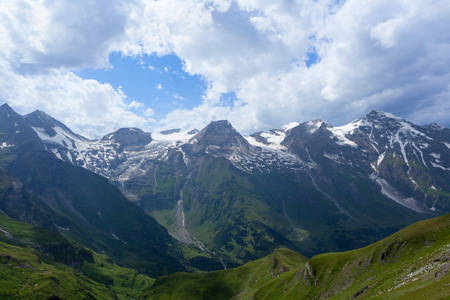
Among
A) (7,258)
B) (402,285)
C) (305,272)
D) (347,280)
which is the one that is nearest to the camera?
(402,285)

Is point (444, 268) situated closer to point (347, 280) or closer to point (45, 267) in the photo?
point (347, 280)

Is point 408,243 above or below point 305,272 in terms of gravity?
above

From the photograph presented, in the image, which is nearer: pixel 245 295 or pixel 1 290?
pixel 1 290

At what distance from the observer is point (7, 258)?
158 m

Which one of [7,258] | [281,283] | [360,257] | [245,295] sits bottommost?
[245,295]

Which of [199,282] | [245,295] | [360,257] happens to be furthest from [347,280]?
[199,282]

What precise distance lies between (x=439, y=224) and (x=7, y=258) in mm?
216665

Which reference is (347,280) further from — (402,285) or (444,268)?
(444,268)

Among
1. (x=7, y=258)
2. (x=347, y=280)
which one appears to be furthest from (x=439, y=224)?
(x=7, y=258)

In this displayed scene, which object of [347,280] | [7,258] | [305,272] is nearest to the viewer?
[347,280]

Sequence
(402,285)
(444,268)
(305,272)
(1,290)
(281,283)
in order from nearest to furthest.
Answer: (444,268), (402,285), (305,272), (281,283), (1,290)

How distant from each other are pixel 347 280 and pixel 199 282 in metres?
127

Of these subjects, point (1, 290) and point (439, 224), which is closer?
point (439, 224)

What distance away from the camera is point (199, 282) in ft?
618
